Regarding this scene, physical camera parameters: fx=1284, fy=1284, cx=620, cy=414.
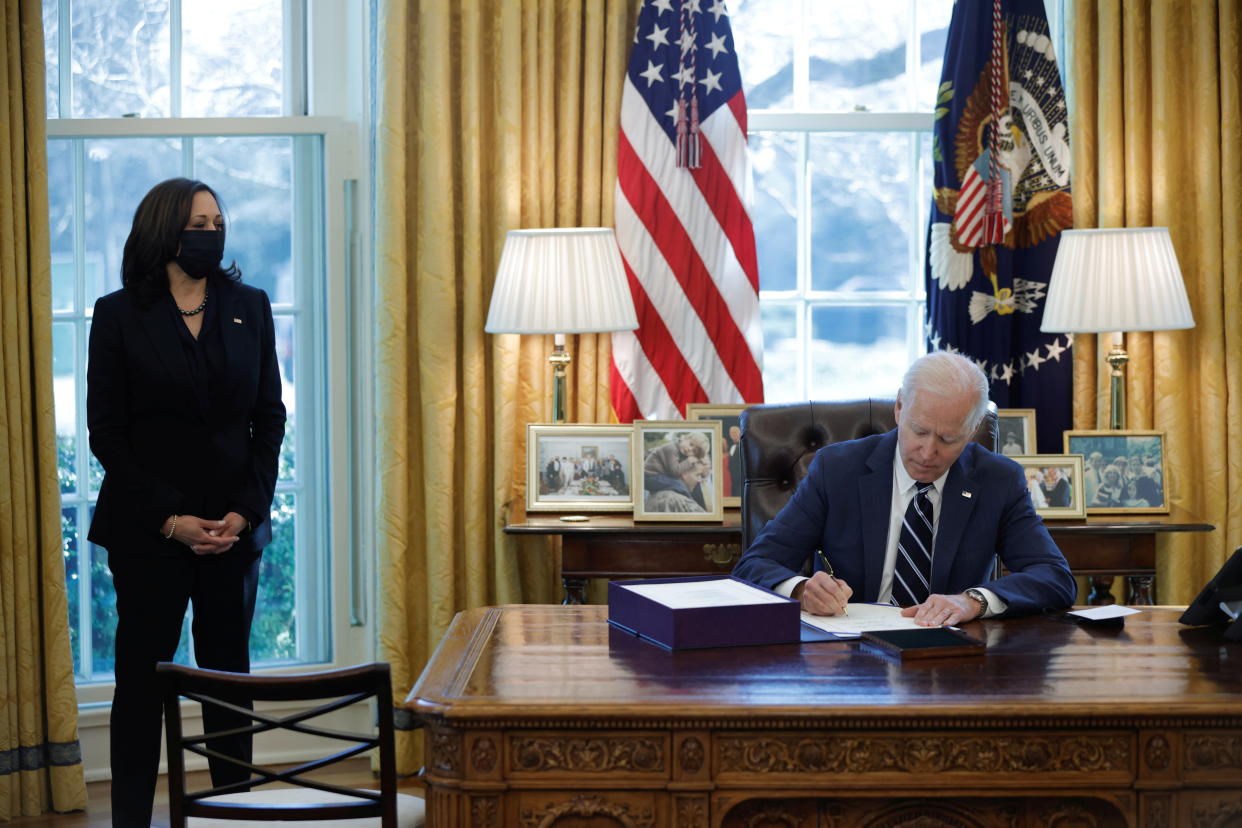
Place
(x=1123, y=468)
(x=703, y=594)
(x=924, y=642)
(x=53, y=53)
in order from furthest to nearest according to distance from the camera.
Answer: (x=53, y=53), (x=1123, y=468), (x=703, y=594), (x=924, y=642)

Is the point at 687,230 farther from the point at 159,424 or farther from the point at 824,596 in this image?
the point at 824,596

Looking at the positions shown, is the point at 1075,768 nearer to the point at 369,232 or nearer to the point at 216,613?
the point at 216,613

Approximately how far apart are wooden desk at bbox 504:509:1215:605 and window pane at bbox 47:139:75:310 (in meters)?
1.57

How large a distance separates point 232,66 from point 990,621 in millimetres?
2875

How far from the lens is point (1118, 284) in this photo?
11.6 ft

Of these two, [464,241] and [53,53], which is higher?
[53,53]

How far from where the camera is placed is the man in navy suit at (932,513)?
7.78 feet

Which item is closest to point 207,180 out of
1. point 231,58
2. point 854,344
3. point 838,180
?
point 231,58

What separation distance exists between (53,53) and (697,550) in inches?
94.0

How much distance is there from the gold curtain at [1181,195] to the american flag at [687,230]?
105 centimetres

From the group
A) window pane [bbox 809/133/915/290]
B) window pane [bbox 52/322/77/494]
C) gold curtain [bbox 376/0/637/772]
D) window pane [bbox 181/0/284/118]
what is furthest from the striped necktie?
window pane [bbox 52/322/77/494]

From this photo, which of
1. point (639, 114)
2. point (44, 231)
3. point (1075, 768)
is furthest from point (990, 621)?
point (44, 231)

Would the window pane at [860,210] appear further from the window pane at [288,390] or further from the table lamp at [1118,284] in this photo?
the window pane at [288,390]

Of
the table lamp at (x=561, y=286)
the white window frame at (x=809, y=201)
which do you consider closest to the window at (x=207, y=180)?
the table lamp at (x=561, y=286)
